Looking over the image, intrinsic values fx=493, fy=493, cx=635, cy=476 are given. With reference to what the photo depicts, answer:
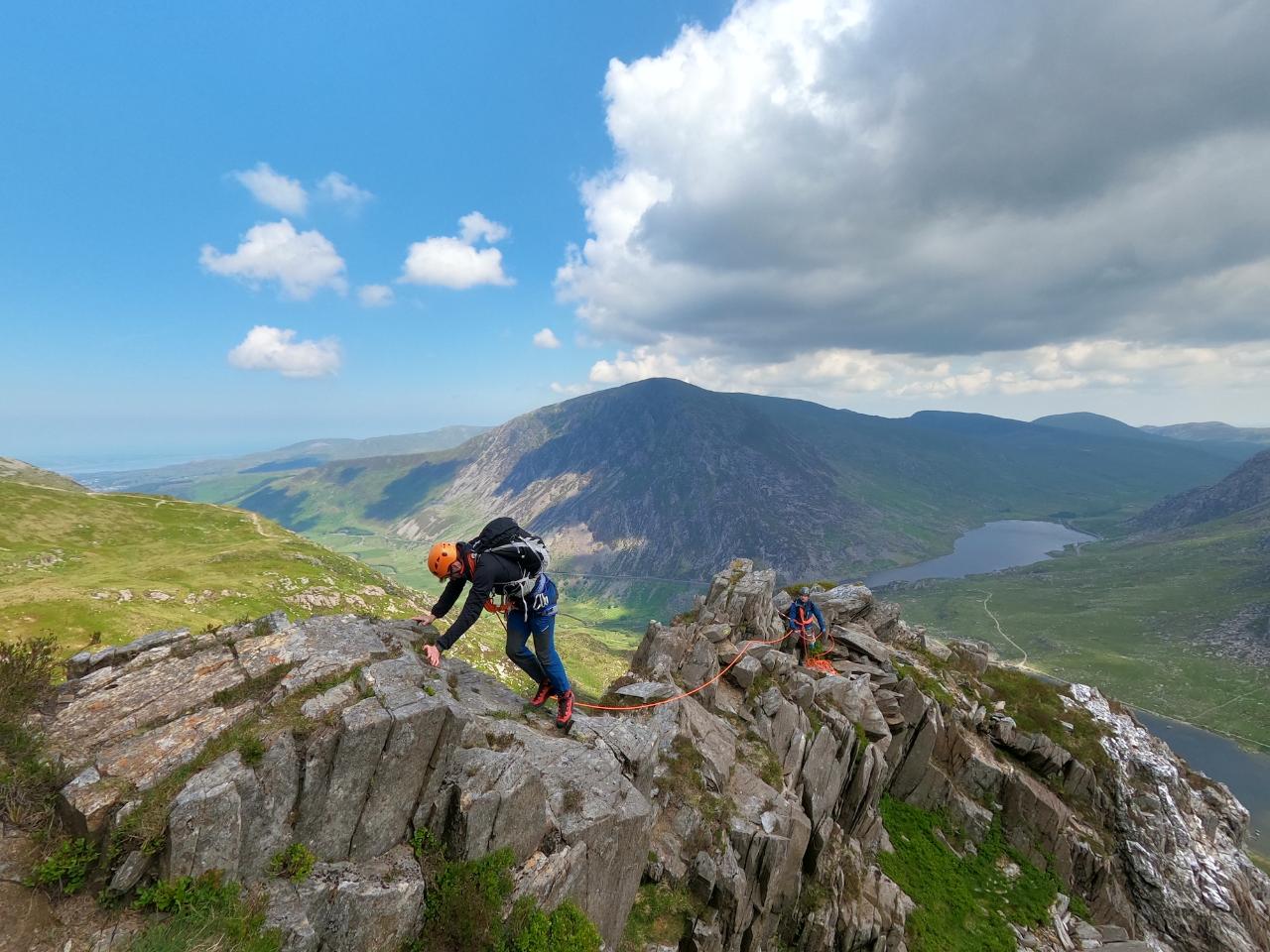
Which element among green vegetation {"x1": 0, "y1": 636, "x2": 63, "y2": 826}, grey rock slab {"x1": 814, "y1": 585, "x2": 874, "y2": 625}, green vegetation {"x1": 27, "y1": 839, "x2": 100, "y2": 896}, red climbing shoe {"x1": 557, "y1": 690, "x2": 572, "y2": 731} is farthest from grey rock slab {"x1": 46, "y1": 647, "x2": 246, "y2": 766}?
grey rock slab {"x1": 814, "y1": 585, "x2": 874, "y2": 625}

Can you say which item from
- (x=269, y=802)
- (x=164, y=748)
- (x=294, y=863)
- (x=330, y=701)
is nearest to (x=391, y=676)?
(x=330, y=701)

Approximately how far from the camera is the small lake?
431ft

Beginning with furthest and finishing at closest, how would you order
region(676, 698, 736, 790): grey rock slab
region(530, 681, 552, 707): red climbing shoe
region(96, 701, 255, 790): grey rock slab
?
region(676, 698, 736, 790): grey rock slab
region(530, 681, 552, 707): red climbing shoe
region(96, 701, 255, 790): grey rock slab

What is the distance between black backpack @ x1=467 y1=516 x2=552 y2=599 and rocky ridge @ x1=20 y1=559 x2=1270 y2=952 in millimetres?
3752

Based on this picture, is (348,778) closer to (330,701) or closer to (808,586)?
(330,701)

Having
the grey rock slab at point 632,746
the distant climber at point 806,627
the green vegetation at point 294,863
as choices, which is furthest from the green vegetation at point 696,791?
the distant climber at point 806,627

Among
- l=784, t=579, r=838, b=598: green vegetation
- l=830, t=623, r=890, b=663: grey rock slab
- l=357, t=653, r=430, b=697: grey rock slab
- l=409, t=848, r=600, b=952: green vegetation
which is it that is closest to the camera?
l=409, t=848, r=600, b=952: green vegetation

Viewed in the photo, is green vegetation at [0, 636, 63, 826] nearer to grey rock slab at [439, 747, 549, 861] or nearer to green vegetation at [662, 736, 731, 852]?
grey rock slab at [439, 747, 549, 861]

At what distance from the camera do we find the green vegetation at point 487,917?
36.6 feet

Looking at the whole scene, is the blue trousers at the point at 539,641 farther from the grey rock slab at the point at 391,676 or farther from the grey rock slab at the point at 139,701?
the grey rock slab at the point at 139,701

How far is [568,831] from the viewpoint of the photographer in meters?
13.8

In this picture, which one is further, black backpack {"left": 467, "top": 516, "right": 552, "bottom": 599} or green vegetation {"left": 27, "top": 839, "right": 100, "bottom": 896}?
black backpack {"left": 467, "top": 516, "right": 552, "bottom": 599}

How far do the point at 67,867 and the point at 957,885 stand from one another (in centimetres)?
3607

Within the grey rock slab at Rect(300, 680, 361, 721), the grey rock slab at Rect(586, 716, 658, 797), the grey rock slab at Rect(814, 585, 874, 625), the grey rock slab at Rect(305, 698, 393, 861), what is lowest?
the grey rock slab at Rect(814, 585, 874, 625)
